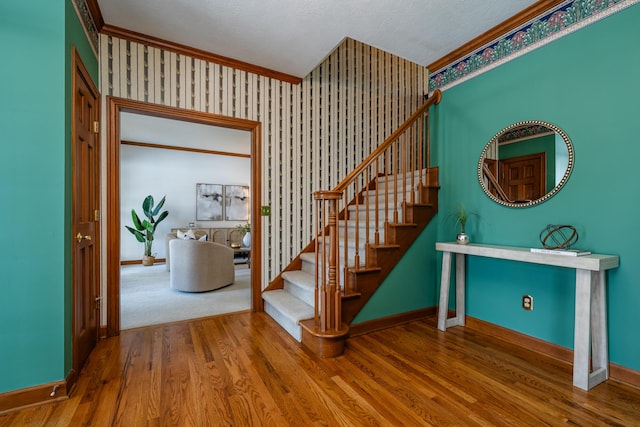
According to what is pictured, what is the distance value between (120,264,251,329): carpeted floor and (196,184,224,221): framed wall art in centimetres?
234

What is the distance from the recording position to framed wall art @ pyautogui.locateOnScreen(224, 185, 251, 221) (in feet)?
23.5

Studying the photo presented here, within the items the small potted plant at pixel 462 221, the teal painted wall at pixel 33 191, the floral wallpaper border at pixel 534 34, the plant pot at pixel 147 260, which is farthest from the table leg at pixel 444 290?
the plant pot at pixel 147 260

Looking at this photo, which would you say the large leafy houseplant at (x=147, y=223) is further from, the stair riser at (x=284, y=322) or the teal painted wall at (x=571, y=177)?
the teal painted wall at (x=571, y=177)

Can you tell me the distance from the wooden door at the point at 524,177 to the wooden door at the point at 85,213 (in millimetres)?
3184

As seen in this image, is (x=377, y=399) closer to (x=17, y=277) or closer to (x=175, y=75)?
(x=17, y=277)

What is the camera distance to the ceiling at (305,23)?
212 cm

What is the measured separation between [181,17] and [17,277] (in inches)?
82.9

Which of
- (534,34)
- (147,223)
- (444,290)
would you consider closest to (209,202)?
(147,223)

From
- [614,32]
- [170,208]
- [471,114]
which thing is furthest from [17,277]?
[170,208]

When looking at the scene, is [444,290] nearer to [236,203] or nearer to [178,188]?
[236,203]

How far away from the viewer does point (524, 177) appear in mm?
2316

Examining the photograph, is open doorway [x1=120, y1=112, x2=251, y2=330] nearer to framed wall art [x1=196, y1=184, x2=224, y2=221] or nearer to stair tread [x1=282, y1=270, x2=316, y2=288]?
framed wall art [x1=196, y1=184, x2=224, y2=221]

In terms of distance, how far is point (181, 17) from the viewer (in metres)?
2.27

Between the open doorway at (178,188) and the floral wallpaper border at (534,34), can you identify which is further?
the open doorway at (178,188)
